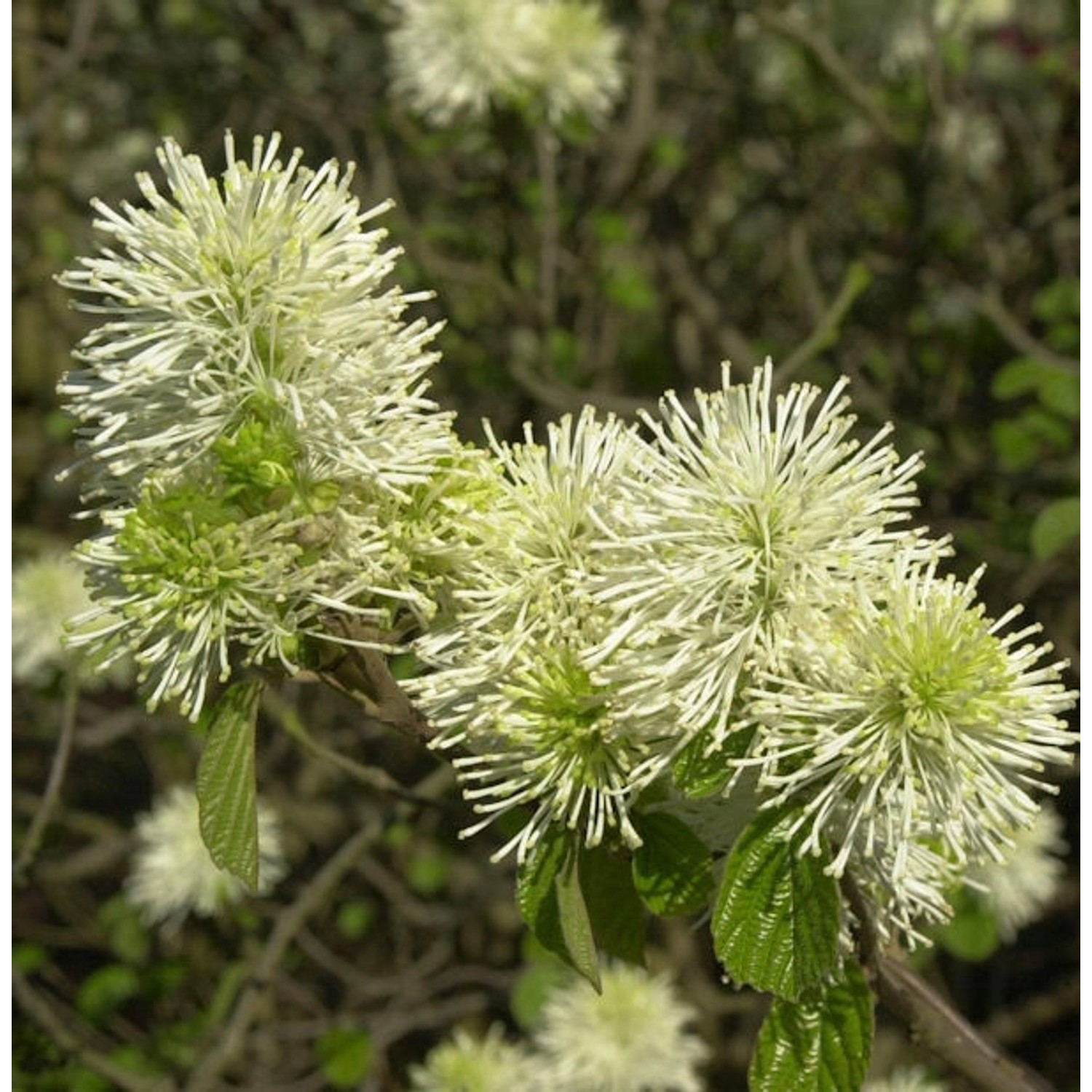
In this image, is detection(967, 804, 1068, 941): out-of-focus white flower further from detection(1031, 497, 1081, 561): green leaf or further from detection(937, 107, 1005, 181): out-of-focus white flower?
detection(937, 107, 1005, 181): out-of-focus white flower

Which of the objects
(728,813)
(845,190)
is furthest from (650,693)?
(845,190)

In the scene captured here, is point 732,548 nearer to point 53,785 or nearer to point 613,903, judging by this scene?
point 613,903

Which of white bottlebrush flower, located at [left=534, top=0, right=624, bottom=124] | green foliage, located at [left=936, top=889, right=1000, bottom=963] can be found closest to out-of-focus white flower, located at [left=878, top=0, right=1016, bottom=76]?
white bottlebrush flower, located at [left=534, top=0, right=624, bottom=124]

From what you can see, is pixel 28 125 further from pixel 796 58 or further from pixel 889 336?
pixel 889 336

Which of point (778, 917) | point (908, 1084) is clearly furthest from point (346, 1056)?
point (778, 917)

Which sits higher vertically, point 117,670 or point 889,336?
point 889,336

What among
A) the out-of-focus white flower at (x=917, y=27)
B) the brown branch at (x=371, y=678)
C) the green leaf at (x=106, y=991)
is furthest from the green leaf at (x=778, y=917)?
the out-of-focus white flower at (x=917, y=27)

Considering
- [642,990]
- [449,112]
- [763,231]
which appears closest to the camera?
[642,990]

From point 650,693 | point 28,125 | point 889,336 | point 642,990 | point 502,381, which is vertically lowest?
point 642,990
